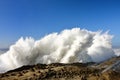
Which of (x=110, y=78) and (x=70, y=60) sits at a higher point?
(x=70, y=60)

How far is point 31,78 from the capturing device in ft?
227

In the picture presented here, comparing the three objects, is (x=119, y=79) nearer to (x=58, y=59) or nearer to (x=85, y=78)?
(x=85, y=78)

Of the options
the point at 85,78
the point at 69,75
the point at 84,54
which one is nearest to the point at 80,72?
the point at 69,75

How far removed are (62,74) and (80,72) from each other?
5.72 metres

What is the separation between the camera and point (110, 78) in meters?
62.3

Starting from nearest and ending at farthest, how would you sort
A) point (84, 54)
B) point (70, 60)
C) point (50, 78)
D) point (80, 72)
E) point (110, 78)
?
point (110, 78)
point (50, 78)
point (80, 72)
point (70, 60)
point (84, 54)

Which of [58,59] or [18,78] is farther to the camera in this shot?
[58,59]

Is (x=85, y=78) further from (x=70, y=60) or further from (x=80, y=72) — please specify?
(x=70, y=60)

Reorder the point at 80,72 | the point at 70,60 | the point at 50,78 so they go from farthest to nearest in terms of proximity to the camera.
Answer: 1. the point at 70,60
2. the point at 80,72
3. the point at 50,78

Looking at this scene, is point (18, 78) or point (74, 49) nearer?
point (18, 78)

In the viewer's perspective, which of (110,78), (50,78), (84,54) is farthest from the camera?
(84,54)

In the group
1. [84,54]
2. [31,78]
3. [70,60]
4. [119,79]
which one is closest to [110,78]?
[119,79]

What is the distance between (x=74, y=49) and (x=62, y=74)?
11721 centimetres

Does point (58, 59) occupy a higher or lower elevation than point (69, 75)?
higher
